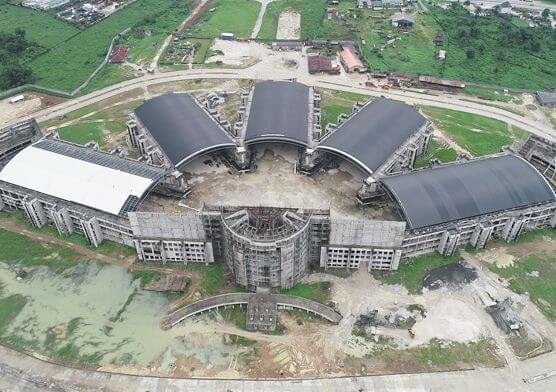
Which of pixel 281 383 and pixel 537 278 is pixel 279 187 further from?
pixel 537 278

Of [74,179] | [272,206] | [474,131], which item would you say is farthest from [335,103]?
[74,179]

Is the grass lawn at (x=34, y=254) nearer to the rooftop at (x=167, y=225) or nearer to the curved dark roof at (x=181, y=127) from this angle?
the rooftop at (x=167, y=225)

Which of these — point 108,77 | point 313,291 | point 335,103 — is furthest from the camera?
point 108,77

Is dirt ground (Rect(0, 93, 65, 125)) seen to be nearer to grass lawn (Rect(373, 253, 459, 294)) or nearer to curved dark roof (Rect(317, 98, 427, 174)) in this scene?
curved dark roof (Rect(317, 98, 427, 174))

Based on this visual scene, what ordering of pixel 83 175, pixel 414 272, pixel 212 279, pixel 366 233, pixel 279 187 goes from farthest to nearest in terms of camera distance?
pixel 279 187 < pixel 83 175 < pixel 414 272 < pixel 212 279 < pixel 366 233

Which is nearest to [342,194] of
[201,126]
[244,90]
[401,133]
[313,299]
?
[401,133]

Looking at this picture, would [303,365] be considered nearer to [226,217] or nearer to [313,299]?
[313,299]
